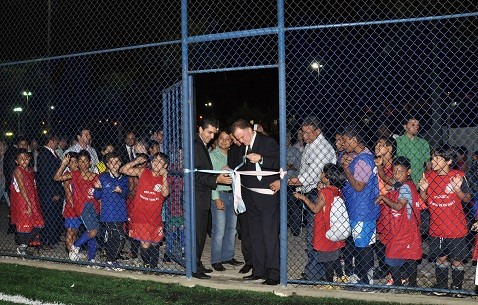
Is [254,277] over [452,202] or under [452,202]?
under

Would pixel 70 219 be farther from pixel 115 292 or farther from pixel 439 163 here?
pixel 439 163

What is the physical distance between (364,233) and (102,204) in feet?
11.9

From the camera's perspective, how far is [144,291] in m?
6.44

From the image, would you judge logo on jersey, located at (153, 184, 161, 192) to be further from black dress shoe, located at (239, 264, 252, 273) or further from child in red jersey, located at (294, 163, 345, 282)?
child in red jersey, located at (294, 163, 345, 282)

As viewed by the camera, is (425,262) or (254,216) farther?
(425,262)

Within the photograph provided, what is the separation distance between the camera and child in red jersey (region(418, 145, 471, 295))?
610cm

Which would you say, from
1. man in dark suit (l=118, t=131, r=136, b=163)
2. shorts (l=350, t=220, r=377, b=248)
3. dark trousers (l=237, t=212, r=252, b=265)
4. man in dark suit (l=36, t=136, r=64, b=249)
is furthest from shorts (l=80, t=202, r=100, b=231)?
shorts (l=350, t=220, r=377, b=248)

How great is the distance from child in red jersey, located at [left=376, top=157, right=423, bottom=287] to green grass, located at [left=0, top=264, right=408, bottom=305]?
62 centimetres

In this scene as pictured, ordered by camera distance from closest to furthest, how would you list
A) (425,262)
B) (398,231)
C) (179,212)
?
(398,231)
(179,212)
(425,262)

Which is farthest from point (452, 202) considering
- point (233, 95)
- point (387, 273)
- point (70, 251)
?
point (233, 95)

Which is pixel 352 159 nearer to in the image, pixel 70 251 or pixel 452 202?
pixel 452 202

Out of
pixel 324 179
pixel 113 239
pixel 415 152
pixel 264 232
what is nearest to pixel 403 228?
pixel 324 179

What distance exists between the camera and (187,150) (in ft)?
22.0

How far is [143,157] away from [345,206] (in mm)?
2861
